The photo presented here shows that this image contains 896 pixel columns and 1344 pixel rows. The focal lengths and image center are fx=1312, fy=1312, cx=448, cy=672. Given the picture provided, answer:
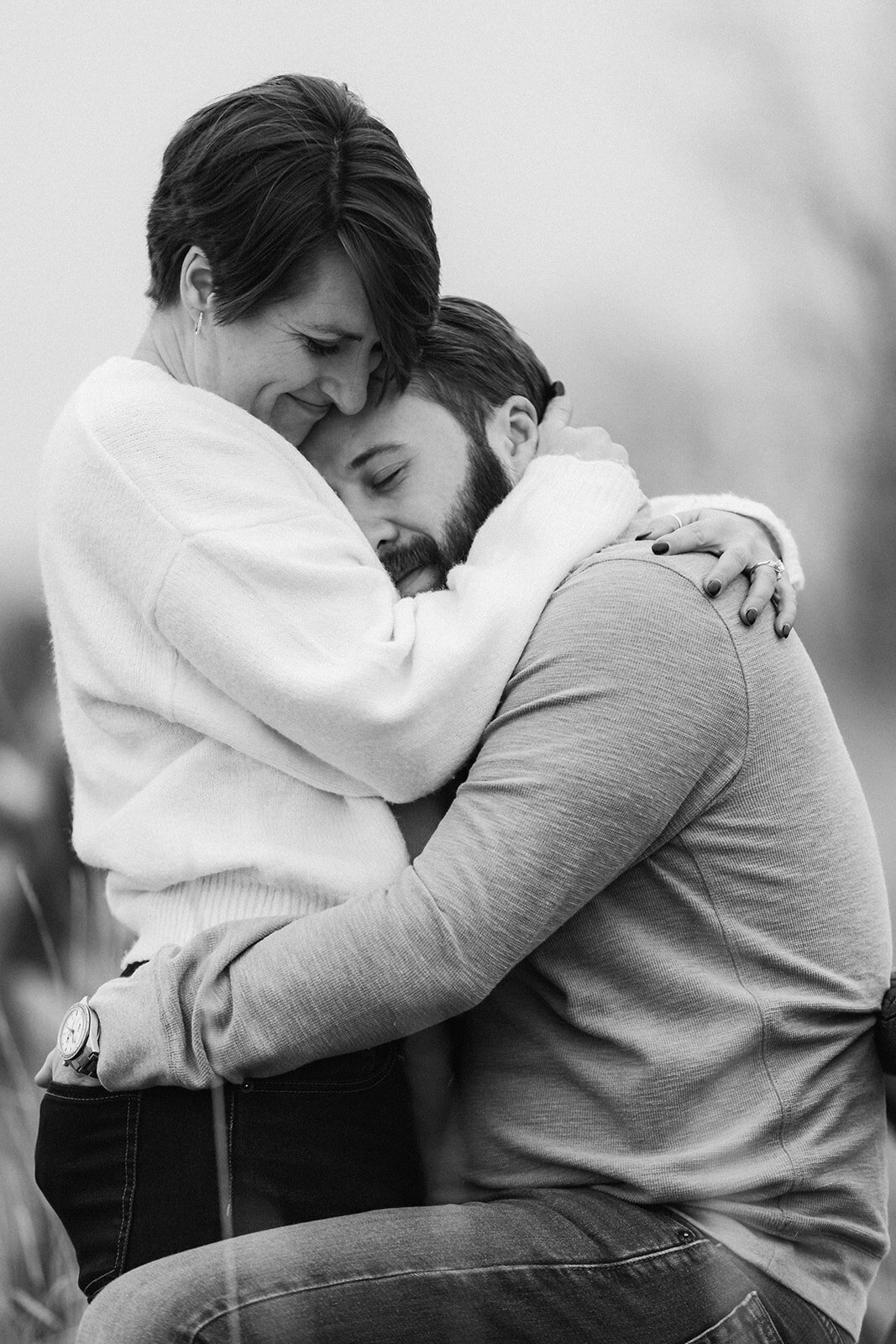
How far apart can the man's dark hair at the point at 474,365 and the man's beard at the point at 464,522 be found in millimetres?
31

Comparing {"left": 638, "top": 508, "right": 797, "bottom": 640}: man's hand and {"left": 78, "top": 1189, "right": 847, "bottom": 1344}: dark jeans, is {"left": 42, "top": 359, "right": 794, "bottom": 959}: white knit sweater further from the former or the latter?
{"left": 78, "top": 1189, "right": 847, "bottom": 1344}: dark jeans

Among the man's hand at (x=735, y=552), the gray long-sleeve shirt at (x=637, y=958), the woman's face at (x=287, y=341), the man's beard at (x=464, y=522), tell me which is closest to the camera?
the gray long-sleeve shirt at (x=637, y=958)

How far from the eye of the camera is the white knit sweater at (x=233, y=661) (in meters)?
1.03

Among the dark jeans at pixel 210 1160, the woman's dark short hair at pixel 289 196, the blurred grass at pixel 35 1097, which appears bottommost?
the blurred grass at pixel 35 1097

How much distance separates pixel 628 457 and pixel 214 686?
1.54ft

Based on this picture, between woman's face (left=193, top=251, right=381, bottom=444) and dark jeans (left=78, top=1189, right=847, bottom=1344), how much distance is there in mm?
707

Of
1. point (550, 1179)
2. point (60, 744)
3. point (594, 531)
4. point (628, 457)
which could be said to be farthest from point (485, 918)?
point (60, 744)

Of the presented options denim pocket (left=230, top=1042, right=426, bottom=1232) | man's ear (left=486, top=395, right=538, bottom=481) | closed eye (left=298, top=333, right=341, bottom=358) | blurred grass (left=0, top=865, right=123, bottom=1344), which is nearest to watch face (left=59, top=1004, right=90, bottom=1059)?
denim pocket (left=230, top=1042, right=426, bottom=1232)

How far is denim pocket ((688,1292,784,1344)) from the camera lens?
95 centimetres

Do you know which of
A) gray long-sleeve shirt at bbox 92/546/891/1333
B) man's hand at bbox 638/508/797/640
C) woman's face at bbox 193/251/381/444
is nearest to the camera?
gray long-sleeve shirt at bbox 92/546/891/1333

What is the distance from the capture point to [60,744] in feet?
4.77

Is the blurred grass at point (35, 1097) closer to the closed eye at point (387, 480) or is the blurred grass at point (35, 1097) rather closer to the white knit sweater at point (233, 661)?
the white knit sweater at point (233, 661)

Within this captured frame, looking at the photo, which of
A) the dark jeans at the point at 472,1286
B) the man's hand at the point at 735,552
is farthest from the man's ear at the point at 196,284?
the dark jeans at the point at 472,1286

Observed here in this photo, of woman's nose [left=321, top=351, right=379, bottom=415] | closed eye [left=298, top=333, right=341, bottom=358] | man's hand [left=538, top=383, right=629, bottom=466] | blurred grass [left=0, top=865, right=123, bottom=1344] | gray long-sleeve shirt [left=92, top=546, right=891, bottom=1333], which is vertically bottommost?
blurred grass [left=0, top=865, right=123, bottom=1344]
